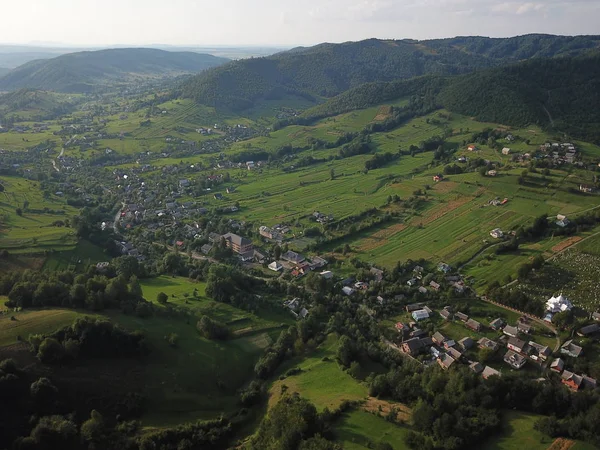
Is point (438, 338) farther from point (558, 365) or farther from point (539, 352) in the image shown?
point (558, 365)

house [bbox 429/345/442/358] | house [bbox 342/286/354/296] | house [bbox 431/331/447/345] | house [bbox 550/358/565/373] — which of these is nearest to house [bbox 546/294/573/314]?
house [bbox 550/358/565/373]

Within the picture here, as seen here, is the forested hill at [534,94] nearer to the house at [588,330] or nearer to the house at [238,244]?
the house at [588,330]

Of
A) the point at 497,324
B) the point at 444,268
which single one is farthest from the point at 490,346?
the point at 444,268

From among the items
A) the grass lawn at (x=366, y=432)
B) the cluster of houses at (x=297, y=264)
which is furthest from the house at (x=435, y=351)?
the cluster of houses at (x=297, y=264)

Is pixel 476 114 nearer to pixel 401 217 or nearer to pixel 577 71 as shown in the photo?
pixel 577 71

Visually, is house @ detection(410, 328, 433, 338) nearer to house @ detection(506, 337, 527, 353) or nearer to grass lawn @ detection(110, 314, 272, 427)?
house @ detection(506, 337, 527, 353)

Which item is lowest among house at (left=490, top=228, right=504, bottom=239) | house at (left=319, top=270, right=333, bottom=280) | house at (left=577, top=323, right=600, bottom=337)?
house at (left=319, top=270, right=333, bottom=280)
